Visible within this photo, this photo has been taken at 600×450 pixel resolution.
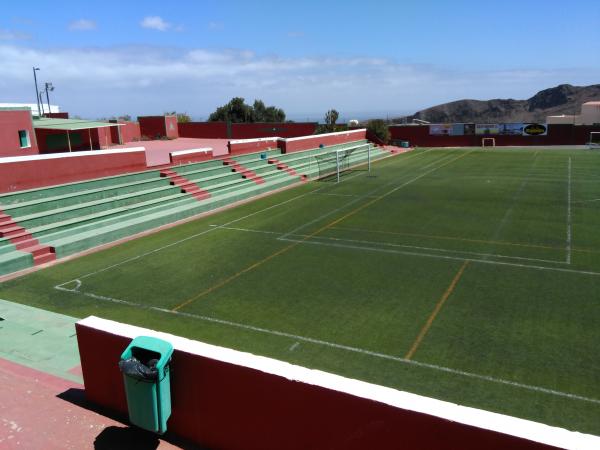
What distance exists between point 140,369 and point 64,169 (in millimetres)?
15642

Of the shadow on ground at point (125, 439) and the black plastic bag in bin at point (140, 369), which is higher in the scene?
the black plastic bag in bin at point (140, 369)

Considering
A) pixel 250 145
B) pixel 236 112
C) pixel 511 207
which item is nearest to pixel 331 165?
pixel 250 145

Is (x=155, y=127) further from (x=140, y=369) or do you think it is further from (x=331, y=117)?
(x=140, y=369)

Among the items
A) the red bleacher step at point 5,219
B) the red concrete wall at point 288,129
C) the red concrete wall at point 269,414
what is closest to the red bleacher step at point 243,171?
the red bleacher step at point 5,219

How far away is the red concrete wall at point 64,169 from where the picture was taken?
55.6ft

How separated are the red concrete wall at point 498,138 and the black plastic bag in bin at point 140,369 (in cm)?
5181

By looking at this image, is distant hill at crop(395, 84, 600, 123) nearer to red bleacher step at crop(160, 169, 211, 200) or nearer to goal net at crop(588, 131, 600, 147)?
goal net at crop(588, 131, 600, 147)

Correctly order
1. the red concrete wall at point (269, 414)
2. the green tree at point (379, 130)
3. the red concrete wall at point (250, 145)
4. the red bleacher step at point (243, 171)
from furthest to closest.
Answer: the green tree at point (379, 130), the red concrete wall at point (250, 145), the red bleacher step at point (243, 171), the red concrete wall at point (269, 414)

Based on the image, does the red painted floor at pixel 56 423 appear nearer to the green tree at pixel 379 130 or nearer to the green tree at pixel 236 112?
the green tree at pixel 379 130

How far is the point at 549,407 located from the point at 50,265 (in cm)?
1371

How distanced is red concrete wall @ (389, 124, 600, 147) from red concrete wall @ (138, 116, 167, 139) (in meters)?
26.0

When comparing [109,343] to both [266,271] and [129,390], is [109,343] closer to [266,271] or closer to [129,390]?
[129,390]

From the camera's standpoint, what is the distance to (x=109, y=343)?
626 cm

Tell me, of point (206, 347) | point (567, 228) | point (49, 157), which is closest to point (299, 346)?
point (206, 347)
